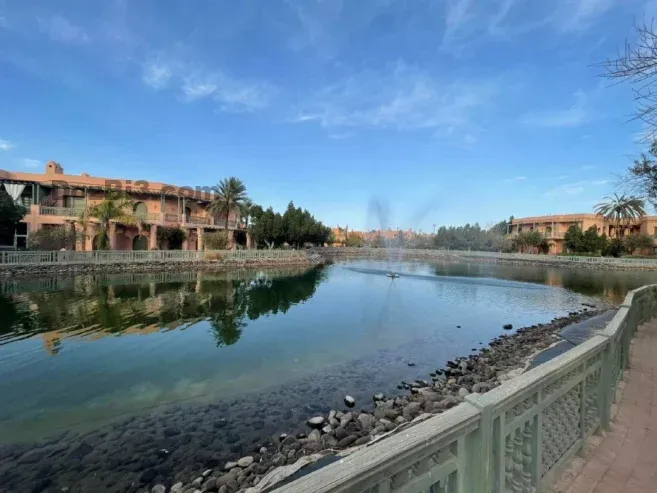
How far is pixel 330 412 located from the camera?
7.20m

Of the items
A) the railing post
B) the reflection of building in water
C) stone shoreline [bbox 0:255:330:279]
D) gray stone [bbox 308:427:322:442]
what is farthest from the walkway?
stone shoreline [bbox 0:255:330:279]

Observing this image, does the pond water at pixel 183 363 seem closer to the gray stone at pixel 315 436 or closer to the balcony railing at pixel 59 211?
the gray stone at pixel 315 436

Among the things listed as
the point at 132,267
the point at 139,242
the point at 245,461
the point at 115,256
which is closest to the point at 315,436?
the point at 245,461

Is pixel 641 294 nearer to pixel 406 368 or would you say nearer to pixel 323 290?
pixel 406 368

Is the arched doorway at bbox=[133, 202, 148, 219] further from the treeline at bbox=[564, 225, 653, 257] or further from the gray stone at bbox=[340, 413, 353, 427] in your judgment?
the treeline at bbox=[564, 225, 653, 257]

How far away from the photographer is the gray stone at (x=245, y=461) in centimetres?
552

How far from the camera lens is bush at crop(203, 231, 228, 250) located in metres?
37.2

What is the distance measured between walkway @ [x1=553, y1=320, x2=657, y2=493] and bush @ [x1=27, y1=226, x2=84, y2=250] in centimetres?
3453

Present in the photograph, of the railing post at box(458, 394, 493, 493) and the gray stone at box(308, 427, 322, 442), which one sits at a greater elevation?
the railing post at box(458, 394, 493, 493)

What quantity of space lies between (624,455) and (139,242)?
126 ft

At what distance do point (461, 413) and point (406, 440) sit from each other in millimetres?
444

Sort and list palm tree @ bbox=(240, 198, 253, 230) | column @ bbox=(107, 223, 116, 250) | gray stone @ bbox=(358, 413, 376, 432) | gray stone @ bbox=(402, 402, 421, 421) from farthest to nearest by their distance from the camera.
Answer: palm tree @ bbox=(240, 198, 253, 230), column @ bbox=(107, 223, 116, 250), gray stone @ bbox=(402, 402, 421, 421), gray stone @ bbox=(358, 413, 376, 432)

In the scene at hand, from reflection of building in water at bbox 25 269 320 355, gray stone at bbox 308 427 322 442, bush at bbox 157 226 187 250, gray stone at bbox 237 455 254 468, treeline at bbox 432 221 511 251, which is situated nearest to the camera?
→ gray stone at bbox 237 455 254 468

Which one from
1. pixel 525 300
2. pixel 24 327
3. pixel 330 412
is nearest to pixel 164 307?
pixel 24 327
